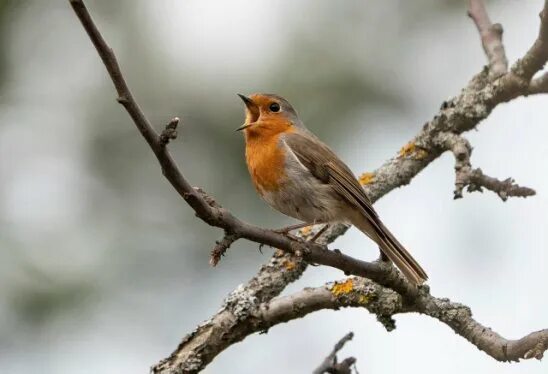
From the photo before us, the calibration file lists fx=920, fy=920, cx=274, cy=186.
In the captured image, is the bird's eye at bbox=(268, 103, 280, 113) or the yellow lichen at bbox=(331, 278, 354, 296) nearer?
the yellow lichen at bbox=(331, 278, 354, 296)

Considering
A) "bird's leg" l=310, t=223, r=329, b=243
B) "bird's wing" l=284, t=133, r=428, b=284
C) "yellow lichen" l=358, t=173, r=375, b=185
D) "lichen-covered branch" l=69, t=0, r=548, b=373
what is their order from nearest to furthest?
"lichen-covered branch" l=69, t=0, r=548, b=373
"bird's wing" l=284, t=133, r=428, b=284
"bird's leg" l=310, t=223, r=329, b=243
"yellow lichen" l=358, t=173, r=375, b=185

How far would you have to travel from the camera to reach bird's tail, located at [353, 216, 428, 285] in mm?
4215

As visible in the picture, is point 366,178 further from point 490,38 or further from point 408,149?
point 490,38

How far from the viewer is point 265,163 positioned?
16.6 ft

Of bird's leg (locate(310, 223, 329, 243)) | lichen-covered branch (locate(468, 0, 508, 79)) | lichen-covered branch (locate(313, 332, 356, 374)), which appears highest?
lichen-covered branch (locate(468, 0, 508, 79))

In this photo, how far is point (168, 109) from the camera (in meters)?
5.97

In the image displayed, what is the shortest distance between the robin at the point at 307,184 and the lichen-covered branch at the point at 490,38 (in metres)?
0.99

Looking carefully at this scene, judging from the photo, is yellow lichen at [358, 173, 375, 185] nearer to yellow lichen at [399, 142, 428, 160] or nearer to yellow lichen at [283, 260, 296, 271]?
yellow lichen at [399, 142, 428, 160]

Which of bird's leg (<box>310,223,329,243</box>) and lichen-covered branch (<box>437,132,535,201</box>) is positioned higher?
bird's leg (<box>310,223,329,243</box>)

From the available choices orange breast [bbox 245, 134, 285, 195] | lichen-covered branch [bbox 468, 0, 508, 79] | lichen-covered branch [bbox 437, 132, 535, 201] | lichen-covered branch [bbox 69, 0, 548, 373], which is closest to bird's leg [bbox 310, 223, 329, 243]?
lichen-covered branch [bbox 69, 0, 548, 373]

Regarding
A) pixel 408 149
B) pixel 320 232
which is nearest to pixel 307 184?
pixel 320 232

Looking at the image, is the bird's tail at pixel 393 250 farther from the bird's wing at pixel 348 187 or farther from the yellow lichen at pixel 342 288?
the yellow lichen at pixel 342 288

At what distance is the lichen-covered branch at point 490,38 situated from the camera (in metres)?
5.03

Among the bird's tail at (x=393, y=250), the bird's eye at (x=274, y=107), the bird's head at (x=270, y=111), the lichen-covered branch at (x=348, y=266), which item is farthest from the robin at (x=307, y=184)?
the bird's eye at (x=274, y=107)
